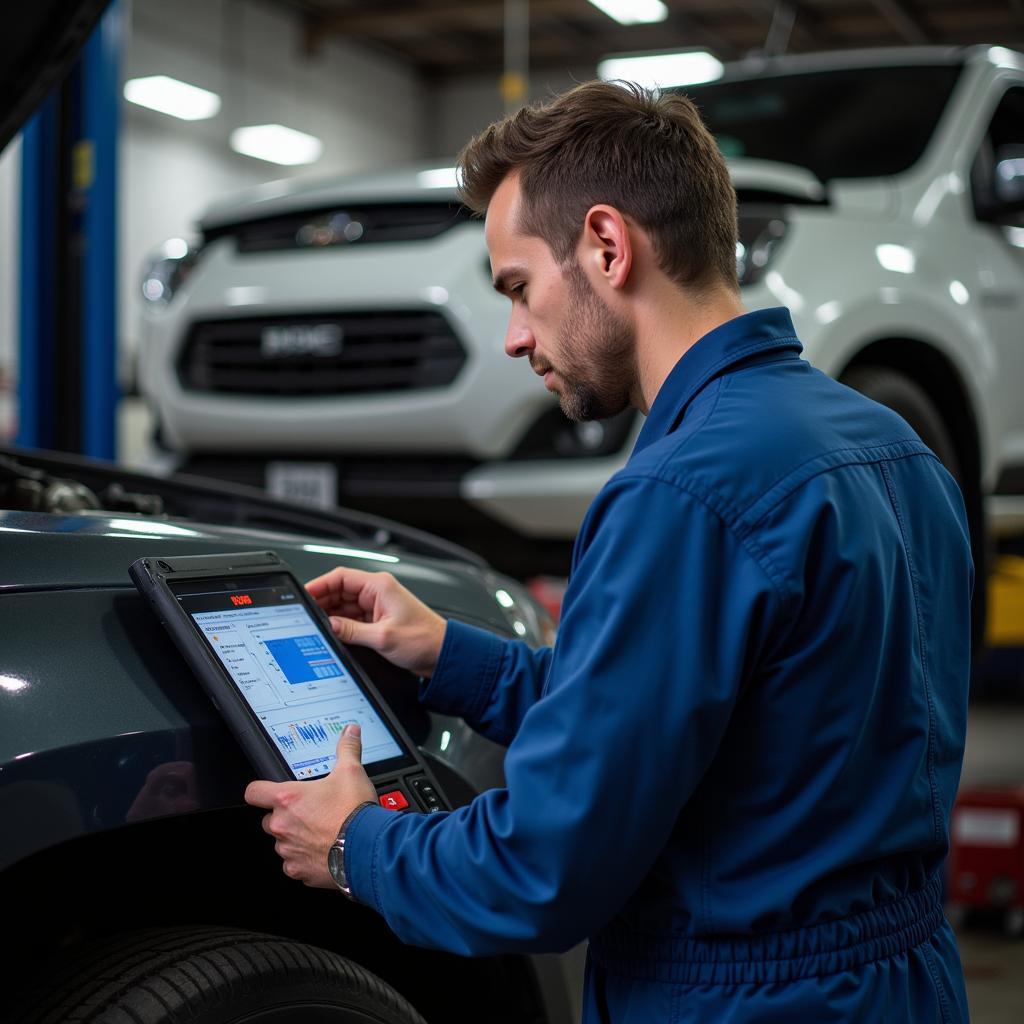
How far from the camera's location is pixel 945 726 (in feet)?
3.65

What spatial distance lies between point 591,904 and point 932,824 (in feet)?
1.04

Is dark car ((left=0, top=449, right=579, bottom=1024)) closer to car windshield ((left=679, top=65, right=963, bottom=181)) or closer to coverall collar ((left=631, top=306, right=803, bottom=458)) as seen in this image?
coverall collar ((left=631, top=306, right=803, bottom=458))

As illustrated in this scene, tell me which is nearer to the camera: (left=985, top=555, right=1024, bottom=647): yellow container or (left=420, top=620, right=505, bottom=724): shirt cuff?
(left=420, top=620, right=505, bottom=724): shirt cuff

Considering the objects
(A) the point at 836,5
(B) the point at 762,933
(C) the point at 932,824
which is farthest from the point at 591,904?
(A) the point at 836,5

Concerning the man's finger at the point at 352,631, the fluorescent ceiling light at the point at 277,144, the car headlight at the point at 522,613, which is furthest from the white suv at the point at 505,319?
the fluorescent ceiling light at the point at 277,144

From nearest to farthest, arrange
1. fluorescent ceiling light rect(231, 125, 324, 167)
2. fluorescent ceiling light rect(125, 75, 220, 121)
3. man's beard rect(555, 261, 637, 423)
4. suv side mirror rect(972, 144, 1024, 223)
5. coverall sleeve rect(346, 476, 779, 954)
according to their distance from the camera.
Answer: coverall sleeve rect(346, 476, 779, 954) → man's beard rect(555, 261, 637, 423) → suv side mirror rect(972, 144, 1024, 223) → fluorescent ceiling light rect(125, 75, 220, 121) → fluorescent ceiling light rect(231, 125, 324, 167)

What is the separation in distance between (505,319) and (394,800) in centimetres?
209

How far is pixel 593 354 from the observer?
118 cm

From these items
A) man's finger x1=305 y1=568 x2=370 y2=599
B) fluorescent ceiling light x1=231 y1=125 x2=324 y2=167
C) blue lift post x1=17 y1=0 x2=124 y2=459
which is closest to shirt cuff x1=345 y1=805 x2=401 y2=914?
man's finger x1=305 y1=568 x2=370 y2=599

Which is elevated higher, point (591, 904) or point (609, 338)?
point (609, 338)

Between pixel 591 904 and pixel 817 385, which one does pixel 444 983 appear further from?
pixel 817 385

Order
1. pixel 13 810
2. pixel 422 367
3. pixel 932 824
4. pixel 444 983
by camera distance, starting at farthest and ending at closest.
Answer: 1. pixel 422 367
2. pixel 444 983
3. pixel 932 824
4. pixel 13 810

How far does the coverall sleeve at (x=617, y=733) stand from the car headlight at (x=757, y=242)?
217 cm

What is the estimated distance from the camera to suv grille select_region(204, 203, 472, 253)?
332cm
